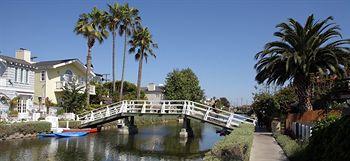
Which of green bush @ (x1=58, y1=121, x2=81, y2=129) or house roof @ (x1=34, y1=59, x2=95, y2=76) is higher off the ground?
house roof @ (x1=34, y1=59, x2=95, y2=76)

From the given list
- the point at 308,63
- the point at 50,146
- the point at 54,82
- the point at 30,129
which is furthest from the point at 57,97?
the point at 308,63

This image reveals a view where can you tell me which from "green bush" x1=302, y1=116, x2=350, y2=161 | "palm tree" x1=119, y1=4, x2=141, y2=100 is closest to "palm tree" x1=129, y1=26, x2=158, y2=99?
"palm tree" x1=119, y1=4, x2=141, y2=100

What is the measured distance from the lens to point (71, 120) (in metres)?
39.8

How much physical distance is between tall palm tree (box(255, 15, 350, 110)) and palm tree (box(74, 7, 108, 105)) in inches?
1014

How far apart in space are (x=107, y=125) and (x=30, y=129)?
15206mm

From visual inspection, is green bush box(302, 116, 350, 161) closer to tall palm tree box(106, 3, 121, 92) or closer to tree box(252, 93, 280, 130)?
tree box(252, 93, 280, 130)

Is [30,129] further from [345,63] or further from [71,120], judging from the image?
[345,63]

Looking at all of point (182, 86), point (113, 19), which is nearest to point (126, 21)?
point (113, 19)

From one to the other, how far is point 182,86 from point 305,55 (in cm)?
4318

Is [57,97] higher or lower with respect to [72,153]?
higher

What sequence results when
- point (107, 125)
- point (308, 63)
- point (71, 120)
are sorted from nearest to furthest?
1. point (308, 63)
2. point (71, 120)
3. point (107, 125)

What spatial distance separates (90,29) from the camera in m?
48.8

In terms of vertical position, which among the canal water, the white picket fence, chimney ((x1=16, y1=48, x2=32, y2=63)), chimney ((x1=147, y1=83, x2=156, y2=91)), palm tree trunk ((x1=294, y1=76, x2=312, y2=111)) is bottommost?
the canal water

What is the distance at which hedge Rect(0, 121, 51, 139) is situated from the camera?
2988cm
